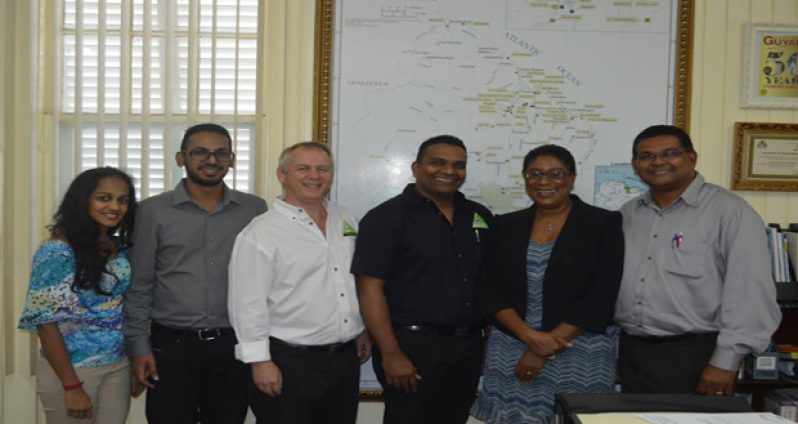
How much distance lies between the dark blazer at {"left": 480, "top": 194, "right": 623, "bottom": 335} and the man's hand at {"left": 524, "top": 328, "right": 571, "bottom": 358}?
0.13 feet

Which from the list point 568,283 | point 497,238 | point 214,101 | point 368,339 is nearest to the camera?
point 568,283

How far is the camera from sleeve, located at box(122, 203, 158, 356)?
7.80ft

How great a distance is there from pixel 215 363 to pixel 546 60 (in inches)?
83.6

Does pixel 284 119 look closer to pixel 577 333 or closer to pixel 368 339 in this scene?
pixel 368 339

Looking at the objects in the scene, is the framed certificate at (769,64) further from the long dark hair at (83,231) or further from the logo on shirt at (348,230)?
the long dark hair at (83,231)

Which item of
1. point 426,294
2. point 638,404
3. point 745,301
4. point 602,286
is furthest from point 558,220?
point 638,404

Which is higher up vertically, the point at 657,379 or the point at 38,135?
the point at 38,135

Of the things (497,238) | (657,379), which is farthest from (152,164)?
(657,379)

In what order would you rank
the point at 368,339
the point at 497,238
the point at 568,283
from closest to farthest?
the point at 568,283 → the point at 497,238 → the point at 368,339

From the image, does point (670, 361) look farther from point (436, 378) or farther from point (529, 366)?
point (436, 378)

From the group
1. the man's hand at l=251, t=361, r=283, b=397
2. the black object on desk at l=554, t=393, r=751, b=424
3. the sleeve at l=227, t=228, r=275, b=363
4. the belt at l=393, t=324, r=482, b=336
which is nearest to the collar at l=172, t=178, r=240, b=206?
the sleeve at l=227, t=228, r=275, b=363

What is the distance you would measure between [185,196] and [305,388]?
0.89 meters

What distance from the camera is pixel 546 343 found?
7.08 ft

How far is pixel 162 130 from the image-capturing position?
3096mm
